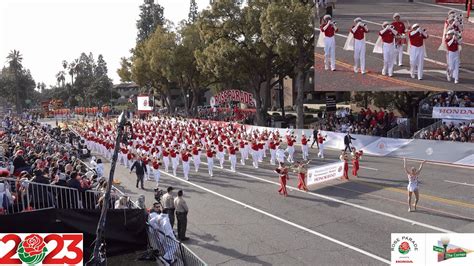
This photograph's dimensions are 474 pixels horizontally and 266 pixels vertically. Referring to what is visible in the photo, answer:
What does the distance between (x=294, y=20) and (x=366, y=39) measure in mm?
5301

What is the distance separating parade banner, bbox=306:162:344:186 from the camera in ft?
58.9

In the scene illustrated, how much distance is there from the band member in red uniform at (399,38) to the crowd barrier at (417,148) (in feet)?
16.7

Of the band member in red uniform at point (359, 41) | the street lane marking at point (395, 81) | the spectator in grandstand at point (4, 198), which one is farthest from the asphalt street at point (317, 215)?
the band member in red uniform at point (359, 41)

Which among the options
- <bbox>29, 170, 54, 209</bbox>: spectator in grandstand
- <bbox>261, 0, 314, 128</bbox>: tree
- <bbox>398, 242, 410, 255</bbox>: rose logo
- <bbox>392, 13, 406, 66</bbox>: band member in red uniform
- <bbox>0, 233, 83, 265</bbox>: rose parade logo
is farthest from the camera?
<bbox>261, 0, 314, 128</bbox>: tree

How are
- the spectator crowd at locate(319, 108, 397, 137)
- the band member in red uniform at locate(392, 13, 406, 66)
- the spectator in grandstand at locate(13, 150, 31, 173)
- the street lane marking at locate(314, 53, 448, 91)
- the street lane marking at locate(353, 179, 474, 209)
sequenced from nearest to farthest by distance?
1. the street lane marking at locate(353, 179, 474, 209)
2. the spectator in grandstand at locate(13, 150, 31, 173)
3. the street lane marking at locate(314, 53, 448, 91)
4. the band member in red uniform at locate(392, 13, 406, 66)
5. the spectator crowd at locate(319, 108, 397, 137)

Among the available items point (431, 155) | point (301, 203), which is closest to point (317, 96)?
point (431, 155)

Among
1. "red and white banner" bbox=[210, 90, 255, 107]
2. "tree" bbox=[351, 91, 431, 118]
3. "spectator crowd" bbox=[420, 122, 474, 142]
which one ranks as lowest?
"spectator crowd" bbox=[420, 122, 474, 142]

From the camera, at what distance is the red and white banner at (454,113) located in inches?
1013

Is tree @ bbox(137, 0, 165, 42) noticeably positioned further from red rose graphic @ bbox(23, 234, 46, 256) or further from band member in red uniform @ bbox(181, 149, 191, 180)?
red rose graphic @ bbox(23, 234, 46, 256)

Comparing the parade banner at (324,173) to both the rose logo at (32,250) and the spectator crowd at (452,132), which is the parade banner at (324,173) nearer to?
the spectator crowd at (452,132)

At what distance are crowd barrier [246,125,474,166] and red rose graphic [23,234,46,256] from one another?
19546 mm

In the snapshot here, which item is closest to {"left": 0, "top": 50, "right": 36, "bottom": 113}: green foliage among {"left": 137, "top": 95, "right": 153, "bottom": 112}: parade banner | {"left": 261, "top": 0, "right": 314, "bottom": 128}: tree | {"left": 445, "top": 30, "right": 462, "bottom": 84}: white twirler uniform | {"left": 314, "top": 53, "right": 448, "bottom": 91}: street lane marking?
{"left": 137, "top": 95, "right": 153, "bottom": 112}: parade banner

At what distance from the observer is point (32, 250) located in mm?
9016

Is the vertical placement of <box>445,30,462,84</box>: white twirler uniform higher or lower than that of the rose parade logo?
higher
